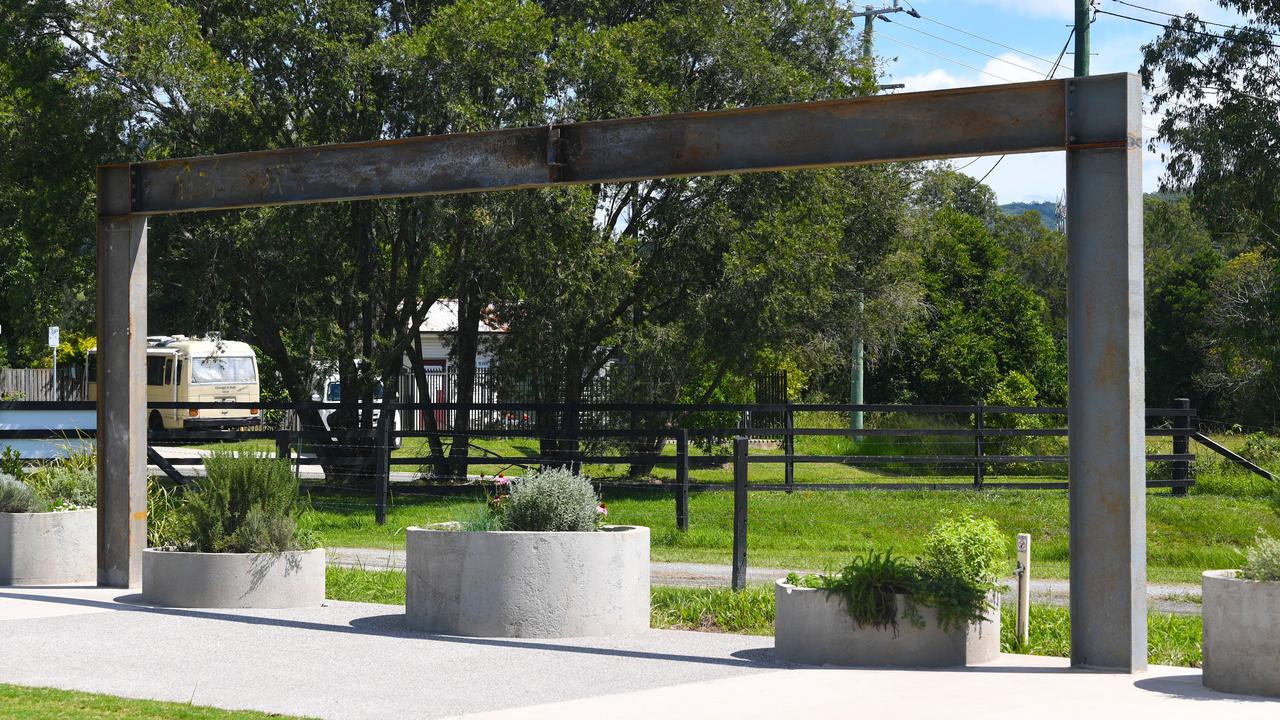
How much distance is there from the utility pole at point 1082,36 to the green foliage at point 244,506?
1594 cm

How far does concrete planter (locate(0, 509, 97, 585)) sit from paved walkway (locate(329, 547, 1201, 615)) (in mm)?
2617

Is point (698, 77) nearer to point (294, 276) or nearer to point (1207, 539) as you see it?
point (294, 276)

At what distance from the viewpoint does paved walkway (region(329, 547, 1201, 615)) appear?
12555mm

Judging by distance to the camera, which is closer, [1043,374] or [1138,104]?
[1138,104]

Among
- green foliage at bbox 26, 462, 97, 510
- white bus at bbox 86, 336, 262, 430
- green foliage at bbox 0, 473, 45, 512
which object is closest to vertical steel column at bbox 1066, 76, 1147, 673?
green foliage at bbox 26, 462, 97, 510

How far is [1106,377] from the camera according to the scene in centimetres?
809

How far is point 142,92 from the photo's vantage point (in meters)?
20.3

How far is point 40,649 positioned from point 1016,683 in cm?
571

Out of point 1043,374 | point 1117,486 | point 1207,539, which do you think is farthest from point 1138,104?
point 1043,374

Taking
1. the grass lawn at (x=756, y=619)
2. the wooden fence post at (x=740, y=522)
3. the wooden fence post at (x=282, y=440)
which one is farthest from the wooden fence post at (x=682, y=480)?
the grass lawn at (x=756, y=619)

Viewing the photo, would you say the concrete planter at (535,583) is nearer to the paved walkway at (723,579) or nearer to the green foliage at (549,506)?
the green foliage at (549,506)

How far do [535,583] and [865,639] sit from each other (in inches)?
88.1

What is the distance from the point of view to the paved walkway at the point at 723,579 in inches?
494

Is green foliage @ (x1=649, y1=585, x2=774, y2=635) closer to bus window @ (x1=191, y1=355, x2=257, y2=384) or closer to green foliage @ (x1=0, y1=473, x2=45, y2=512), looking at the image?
green foliage @ (x1=0, y1=473, x2=45, y2=512)
